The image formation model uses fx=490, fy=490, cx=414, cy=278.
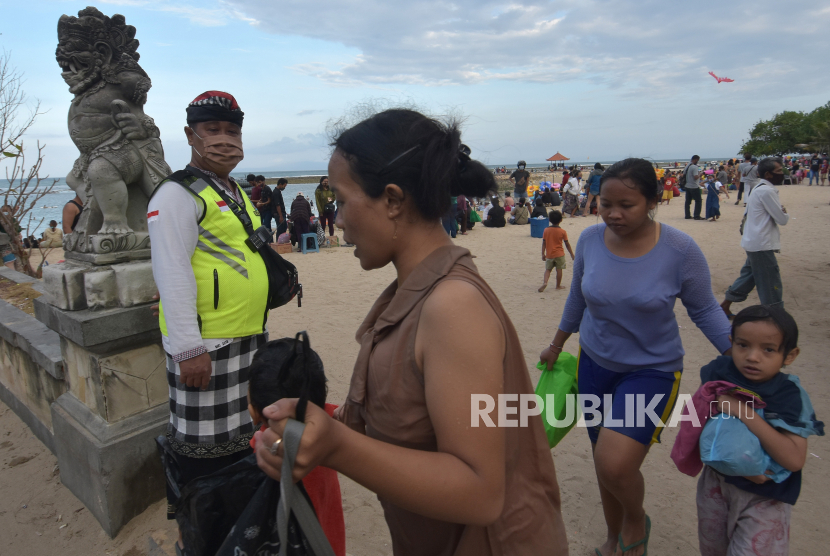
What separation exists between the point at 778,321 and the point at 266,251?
215 centimetres

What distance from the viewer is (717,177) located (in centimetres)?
1923

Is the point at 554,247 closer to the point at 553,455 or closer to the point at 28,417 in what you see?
the point at 553,455

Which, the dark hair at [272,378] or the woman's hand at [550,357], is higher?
the dark hair at [272,378]

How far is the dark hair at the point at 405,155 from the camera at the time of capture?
108cm

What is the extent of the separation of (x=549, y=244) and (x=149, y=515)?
6.46 meters

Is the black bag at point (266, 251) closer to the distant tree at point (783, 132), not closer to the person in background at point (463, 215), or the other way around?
the person in background at point (463, 215)

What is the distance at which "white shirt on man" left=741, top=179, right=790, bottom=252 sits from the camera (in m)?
5.23

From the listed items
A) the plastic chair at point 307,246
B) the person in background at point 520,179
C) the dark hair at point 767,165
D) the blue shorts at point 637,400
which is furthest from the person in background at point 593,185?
the blue shorts at point 637,400

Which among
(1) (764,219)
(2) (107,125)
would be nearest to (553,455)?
(2) (107,125)

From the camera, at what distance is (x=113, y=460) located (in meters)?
2.71

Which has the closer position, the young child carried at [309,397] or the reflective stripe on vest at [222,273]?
the young child carried at [309,397]

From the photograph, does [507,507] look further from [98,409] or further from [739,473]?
[98,409]

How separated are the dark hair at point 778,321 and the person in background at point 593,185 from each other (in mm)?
12449

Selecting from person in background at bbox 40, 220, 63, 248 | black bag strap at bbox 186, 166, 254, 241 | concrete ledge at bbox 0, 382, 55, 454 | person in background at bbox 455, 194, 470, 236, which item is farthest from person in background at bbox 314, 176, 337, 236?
black bag strap at bbox 186, 166, 254, 241
